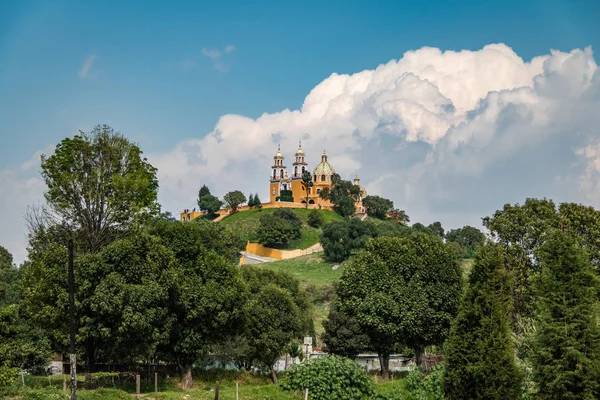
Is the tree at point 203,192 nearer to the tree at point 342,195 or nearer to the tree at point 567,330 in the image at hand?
the tree at point 342,195

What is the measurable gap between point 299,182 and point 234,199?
Answer: 1312 centimetres

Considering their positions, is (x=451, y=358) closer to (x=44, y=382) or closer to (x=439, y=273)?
(x=439, y=273)

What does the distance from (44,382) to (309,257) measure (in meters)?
71.0

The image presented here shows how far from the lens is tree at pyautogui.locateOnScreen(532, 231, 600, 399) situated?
738 inches

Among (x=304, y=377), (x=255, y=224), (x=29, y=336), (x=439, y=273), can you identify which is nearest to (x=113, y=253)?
(x=304, y=377)

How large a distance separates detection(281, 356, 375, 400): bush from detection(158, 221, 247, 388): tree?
153 inches

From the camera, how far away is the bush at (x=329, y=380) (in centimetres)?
2511

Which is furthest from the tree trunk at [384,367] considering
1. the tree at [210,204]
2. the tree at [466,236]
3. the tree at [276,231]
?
the tree at [210,204]

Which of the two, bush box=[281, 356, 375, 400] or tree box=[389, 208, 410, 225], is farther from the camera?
tree box=[389, 208, 410, 225]

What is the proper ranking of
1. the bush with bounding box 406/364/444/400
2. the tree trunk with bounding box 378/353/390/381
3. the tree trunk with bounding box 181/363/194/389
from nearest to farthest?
the bush with bounding box 406/364/444/400
the tree trunk with bounding box 181/363/194/389
the tree trunk with bounding box 378/353/390/381

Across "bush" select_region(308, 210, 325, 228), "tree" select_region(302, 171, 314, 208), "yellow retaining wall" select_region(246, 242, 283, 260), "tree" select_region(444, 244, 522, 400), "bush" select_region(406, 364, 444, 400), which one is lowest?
"bush" select_region(406, 364, 444, 400)

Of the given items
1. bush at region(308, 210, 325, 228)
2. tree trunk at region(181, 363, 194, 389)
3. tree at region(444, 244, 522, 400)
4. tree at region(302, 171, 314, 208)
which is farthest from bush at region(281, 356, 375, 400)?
tree at region(302, 171, 314, 208)

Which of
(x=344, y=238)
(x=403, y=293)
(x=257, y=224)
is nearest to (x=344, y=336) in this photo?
(x=403, y=293)

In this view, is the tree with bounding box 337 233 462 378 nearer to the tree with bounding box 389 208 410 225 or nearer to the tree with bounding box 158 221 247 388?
the tree with bounding box 158 221 247 388
